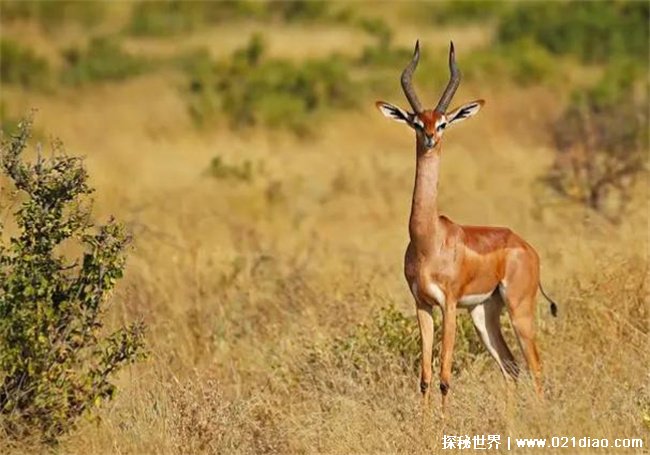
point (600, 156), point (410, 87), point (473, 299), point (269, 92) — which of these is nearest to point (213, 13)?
point (269, 92)

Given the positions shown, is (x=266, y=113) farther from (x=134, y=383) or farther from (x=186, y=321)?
(x=134, y=383)

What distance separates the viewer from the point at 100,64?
1078 inches

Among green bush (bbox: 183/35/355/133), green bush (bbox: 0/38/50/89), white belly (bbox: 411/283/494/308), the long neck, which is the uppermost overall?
green bush (bbox: 0/38/50/89)

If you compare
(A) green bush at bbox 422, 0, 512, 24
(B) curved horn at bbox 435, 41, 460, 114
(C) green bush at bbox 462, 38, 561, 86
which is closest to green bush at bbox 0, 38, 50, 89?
(C) green bush at bbox 462, 38, 561, 86

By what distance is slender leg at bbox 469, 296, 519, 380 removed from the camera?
8.41m

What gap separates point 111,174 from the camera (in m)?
17.0

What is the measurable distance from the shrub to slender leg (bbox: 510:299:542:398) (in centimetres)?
466

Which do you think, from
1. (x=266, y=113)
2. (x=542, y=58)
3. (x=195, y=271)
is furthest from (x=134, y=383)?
(x=542, y=58)

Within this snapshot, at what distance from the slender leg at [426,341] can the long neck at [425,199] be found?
0.37 m

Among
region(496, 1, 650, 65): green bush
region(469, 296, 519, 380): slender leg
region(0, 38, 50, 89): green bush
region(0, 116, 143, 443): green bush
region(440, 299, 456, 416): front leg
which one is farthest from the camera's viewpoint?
region(496, 1, 650, 65): green bush

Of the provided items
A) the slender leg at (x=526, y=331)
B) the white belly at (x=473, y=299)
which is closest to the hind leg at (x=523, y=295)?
the slender leg at (x=526, y=331)

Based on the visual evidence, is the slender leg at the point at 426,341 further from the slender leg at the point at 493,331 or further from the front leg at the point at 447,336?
the slender leg at the point at 493,331

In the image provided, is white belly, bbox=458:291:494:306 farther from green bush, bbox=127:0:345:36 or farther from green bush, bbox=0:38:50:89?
green bush, bbox=127:0:345:36

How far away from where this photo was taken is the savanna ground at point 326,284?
7461 millimetres
